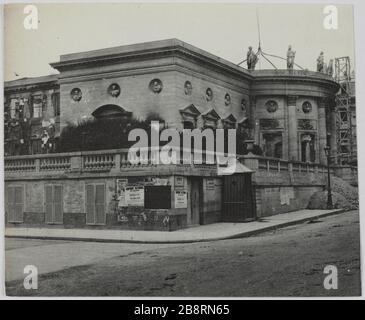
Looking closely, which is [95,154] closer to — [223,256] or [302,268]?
[223,256]

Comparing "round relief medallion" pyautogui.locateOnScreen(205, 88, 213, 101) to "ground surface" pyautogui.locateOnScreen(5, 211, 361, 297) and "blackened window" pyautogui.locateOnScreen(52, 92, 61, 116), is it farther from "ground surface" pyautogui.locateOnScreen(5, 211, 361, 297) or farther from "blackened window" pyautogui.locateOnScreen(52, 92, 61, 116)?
"ground surface" pyautogui.locateOnScreen(5, 211, 361, 297)

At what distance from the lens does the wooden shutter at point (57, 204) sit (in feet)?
55.2

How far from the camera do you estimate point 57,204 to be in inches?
672

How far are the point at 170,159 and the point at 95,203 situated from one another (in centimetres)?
295

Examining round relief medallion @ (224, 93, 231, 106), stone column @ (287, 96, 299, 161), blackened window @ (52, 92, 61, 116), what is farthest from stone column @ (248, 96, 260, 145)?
blackened window @ (52, 92, 61, 116)

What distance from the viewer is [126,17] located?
13969 mm

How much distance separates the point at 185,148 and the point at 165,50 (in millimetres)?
3572

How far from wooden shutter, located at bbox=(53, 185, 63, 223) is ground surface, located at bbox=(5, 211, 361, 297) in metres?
2.14

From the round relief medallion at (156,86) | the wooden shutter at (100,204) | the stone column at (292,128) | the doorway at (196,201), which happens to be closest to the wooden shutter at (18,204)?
the wooden shutter at (100,204)

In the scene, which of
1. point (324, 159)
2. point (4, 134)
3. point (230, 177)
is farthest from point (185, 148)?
point (324, 159)

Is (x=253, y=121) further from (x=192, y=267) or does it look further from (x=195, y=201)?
(x=192, y=267)

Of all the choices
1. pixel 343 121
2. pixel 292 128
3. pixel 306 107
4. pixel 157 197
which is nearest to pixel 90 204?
pixel 157 197

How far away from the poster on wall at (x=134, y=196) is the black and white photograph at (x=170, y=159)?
0.05 m

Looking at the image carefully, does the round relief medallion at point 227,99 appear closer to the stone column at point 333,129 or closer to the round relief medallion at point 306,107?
the round relief medallion at point 306,107
